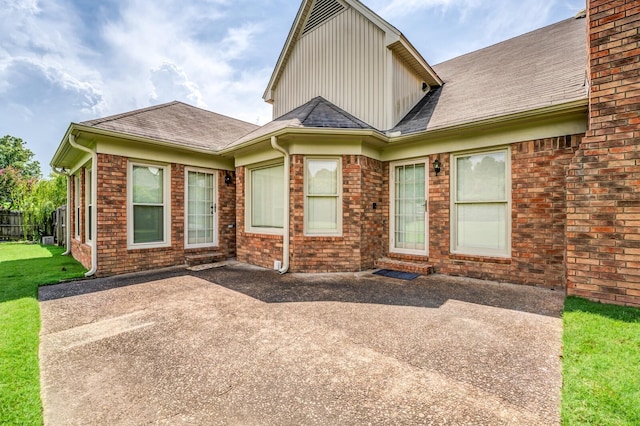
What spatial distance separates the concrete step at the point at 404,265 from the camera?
593 cm

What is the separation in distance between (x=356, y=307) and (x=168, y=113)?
769 centimetres

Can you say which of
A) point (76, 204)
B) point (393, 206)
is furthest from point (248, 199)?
point (76, 204)

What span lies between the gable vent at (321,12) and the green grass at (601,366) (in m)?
8.53

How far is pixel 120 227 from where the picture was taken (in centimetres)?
626

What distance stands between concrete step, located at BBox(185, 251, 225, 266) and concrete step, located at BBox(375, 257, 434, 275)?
4.13 metres

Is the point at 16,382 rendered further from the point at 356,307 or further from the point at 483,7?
the point at 483,7

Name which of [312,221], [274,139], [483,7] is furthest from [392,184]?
[483,7]

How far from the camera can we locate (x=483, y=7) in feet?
25.5

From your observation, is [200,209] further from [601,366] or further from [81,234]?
[601,366]

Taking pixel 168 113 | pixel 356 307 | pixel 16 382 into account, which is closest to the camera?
pixel 16 382

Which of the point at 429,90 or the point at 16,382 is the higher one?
the point at 429,90

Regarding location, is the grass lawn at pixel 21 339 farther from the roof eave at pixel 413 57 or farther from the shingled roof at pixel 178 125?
the roof eave at pixel 413 57

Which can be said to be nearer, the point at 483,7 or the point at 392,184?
the point at 392,184

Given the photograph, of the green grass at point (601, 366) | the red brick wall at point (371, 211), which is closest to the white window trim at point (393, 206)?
the red brick wall at point (371, 211)
